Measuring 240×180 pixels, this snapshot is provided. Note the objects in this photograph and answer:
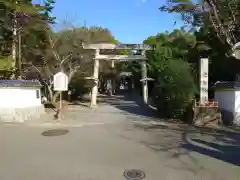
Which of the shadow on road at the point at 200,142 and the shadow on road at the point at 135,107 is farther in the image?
the shadow on road at the point at 135,107

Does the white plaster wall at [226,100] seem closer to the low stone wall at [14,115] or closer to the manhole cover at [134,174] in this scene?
the manhole cover at [134,174]

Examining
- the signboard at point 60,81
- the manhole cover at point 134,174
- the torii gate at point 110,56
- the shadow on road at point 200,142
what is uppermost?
the torii gate at point 110,56

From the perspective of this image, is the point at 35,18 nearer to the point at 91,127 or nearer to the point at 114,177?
the point at 91,127

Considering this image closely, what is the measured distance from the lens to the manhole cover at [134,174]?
5844 mm

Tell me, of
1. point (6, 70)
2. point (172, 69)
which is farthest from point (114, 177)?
point (6, 70)

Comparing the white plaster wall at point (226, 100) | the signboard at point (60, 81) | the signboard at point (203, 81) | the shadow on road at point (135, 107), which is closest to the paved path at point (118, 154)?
the white plaster wall at point (226, 100)

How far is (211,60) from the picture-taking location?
2042 cm

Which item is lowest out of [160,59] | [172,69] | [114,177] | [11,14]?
[114,177]

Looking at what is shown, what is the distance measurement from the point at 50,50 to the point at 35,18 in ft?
8.53

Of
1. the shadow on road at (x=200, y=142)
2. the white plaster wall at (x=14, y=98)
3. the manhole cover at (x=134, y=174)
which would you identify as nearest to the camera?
the manhole cover at (x=134, y=174)

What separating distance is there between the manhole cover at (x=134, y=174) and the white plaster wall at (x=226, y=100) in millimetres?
8240

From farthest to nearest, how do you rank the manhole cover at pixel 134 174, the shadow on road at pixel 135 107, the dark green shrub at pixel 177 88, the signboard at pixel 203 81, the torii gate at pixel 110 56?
the torii gate at pixel 110 56 < the shadow on road at pixel 135 107 < the dark green shrub at pixel 177 88 < the signboard at pixel 203 81 < the manhole cover at pixel 134 174

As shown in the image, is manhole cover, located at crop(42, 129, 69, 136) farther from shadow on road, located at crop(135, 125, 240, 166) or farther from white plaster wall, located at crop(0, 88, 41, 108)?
white plaster wall, located at crop(0, 88, 41, 108)

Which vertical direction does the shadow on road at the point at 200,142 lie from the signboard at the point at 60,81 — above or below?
below
